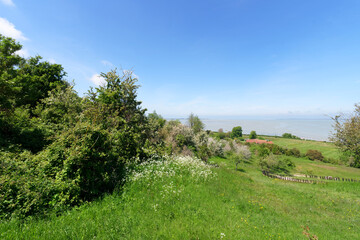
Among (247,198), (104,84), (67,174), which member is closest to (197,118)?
(104,84)

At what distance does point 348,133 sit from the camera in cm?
1598

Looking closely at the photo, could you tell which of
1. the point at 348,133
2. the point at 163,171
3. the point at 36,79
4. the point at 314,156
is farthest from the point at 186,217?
the point at 314,156

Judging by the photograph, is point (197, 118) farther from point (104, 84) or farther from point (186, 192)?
point (186, 192)

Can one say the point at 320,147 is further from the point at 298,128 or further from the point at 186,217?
the point at 186,217

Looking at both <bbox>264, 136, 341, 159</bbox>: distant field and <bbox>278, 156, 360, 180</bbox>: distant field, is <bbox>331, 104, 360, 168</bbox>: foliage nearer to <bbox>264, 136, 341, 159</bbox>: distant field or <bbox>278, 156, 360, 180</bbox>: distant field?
<bbox>278, 156, 360, 180</bbox>: distant field

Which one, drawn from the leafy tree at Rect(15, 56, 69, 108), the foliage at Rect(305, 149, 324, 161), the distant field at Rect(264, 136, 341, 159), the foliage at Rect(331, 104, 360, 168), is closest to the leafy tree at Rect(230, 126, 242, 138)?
the distant field at Rect(264, 136, 341, 159)

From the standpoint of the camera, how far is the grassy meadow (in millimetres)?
3879

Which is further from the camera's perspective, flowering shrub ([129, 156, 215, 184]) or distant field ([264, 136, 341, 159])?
distant field ([264, 136, 341, 159])

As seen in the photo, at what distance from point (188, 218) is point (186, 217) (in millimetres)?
79

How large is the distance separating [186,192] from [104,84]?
12.2 meters

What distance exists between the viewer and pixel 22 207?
413 centimetres

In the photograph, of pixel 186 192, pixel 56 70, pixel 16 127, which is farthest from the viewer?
pixel 56 70

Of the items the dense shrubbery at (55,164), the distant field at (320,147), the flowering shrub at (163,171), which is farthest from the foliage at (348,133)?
the distant field at (320,147)

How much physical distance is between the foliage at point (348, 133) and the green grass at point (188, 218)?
1190cm
